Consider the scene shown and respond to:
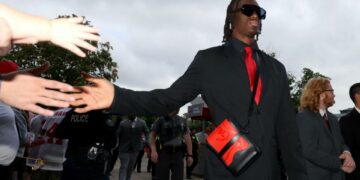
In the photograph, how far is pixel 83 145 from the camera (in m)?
6.06

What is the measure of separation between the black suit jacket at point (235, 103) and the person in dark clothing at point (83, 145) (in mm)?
3071

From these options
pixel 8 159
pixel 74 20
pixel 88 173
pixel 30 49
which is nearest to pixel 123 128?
pixel 88 173

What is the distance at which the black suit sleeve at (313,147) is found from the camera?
215 inches

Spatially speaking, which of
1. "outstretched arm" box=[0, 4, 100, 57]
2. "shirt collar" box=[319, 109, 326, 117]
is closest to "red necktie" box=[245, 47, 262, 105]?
"outstretched arm" box=[0, 4, 100, 57]

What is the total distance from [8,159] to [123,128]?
30.5 feet

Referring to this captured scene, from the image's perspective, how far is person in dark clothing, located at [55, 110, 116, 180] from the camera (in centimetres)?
603

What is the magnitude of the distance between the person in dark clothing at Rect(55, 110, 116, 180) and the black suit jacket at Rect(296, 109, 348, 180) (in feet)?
8.82

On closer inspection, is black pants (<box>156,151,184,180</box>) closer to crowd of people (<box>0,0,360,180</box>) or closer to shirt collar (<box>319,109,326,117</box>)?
shirt collar (<box>319,109,326,117</box>)

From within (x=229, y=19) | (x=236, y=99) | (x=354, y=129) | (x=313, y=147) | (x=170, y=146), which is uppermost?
(x=229, y=19)

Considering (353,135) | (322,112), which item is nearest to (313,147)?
(322,112)

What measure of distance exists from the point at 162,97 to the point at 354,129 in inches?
184

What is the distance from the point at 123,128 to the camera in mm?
12852

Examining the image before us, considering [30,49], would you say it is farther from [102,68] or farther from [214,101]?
[214,101]

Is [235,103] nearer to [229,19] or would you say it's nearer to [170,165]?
[229,19]
